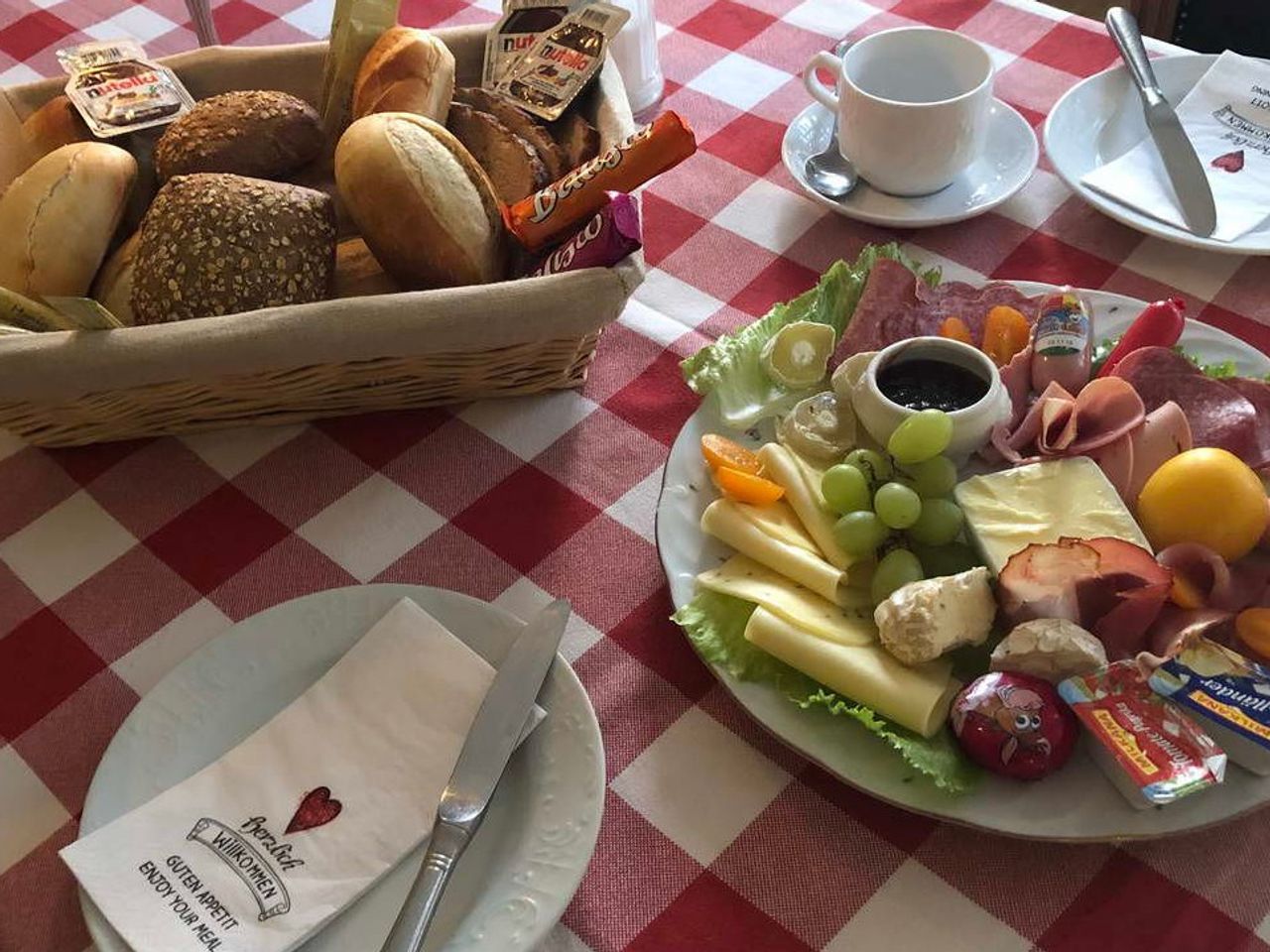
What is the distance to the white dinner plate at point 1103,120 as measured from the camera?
3.48ft

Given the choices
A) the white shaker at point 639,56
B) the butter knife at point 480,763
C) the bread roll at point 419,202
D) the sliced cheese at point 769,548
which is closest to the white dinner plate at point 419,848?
the butter knife at point 480,763

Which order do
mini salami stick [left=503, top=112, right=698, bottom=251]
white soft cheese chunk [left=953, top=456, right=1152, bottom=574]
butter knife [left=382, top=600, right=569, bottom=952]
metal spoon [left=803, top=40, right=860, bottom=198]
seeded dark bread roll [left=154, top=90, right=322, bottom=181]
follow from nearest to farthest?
butter knife [left=382, top=600, right=569, bottom=952]
white soft cheese chunk [left=953, top=456, right=1152, bottom=574]
mini salami stick [left=503, top=112, right=698, bottom=251]
seeded dark bread roll [left=154, top=90, right=322, bottom=181]
metal spoon [left=803, top=40, right=860, bottom=198]

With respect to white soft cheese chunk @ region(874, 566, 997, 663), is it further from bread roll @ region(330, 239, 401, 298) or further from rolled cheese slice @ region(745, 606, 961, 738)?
bread roll @ region(330, 239, 401, 298)

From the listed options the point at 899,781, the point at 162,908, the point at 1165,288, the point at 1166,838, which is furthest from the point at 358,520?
the point at 1165,288

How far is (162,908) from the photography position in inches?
25.0

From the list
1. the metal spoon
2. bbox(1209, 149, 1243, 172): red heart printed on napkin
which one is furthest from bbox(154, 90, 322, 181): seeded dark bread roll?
bbox(1209, 149, 1243, 172): red heart printed on napkin

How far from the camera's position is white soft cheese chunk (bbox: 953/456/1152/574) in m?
0.73

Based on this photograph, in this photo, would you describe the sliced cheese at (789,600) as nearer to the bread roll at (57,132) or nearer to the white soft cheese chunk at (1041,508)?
the white soft cheese chunk at (1041,508)

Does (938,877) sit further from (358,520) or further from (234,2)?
(234,2)

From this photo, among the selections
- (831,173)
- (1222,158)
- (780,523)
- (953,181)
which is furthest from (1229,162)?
(780,523)

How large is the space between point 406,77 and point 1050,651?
0.66m

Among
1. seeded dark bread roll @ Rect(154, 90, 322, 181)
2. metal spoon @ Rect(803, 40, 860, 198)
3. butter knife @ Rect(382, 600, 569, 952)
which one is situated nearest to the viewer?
butter knife @ Rect(382, 600, 569, 952)

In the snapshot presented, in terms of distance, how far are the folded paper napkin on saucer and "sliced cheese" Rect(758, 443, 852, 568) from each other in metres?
0.22

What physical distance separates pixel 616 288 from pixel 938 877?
0.41m
